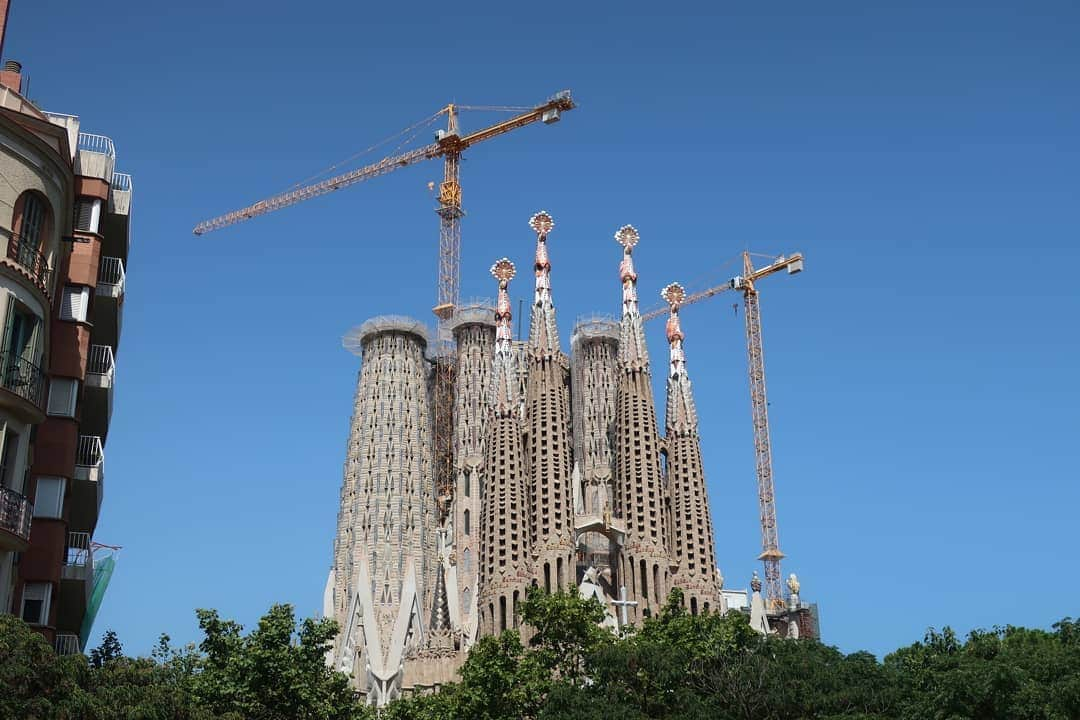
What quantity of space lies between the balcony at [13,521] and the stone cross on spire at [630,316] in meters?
46.1

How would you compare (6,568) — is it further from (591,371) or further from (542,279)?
(591,371)

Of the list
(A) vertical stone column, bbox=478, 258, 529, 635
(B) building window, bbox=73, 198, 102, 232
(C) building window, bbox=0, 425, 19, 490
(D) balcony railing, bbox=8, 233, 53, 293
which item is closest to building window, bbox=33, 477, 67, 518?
(C) building window, bbox=0, 425, 19, 490

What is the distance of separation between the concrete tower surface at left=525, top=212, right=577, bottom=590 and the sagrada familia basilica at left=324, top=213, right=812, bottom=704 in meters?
0.08

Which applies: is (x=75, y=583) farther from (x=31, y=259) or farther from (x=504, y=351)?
(x=504, y=351)

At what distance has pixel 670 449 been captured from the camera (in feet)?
215

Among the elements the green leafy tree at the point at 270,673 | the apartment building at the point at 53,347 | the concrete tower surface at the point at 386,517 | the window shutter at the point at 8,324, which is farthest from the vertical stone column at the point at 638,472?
the window shutter at the point at 8,324

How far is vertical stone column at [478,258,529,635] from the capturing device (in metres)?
58.3

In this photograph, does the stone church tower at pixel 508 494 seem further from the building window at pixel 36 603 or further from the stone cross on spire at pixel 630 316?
the building window at pixel 36 603

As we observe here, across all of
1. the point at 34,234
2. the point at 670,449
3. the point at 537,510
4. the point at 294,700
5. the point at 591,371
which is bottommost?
the point at 294,700

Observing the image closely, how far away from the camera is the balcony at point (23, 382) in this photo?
2278 centimetres

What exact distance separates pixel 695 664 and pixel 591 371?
4154 cm

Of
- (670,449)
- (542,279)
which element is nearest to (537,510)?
(670,449)

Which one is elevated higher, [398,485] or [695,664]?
[398,485]

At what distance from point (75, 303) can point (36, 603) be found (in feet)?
21.3
